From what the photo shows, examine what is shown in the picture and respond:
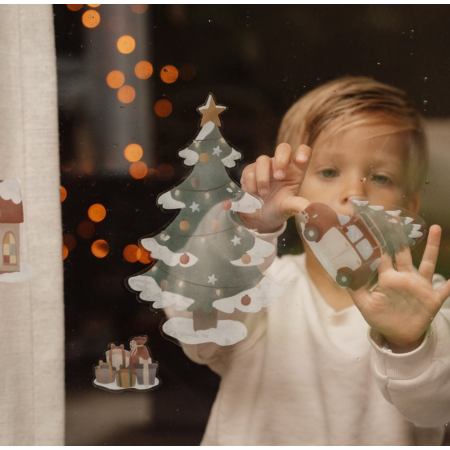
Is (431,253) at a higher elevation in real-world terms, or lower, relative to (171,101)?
lower

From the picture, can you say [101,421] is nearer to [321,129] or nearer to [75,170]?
[75,170]

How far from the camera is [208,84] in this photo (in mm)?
1058

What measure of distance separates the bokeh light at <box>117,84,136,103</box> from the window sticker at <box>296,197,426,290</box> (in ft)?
1.36

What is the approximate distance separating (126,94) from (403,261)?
0.65 meters

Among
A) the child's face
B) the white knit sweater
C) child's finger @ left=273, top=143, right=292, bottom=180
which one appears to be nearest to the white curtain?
the white knit sweater

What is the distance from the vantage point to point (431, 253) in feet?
3.42

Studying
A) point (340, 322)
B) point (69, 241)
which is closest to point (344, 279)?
point (340, 322)

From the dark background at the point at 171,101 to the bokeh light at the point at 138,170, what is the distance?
0.4 inches

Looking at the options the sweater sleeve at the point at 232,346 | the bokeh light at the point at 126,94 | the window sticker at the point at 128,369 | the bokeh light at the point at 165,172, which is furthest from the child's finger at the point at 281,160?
the window sticker at the point at 128,369

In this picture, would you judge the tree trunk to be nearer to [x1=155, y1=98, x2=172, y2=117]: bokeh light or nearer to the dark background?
the dark background

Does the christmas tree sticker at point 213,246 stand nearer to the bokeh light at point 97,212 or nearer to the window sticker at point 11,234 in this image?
the bokeh light at point 97,212

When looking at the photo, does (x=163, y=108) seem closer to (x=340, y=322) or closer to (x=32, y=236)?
(x=32, y=236)

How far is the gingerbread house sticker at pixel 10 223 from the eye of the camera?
3.56ft

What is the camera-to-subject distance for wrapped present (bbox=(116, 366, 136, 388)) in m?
1.10
